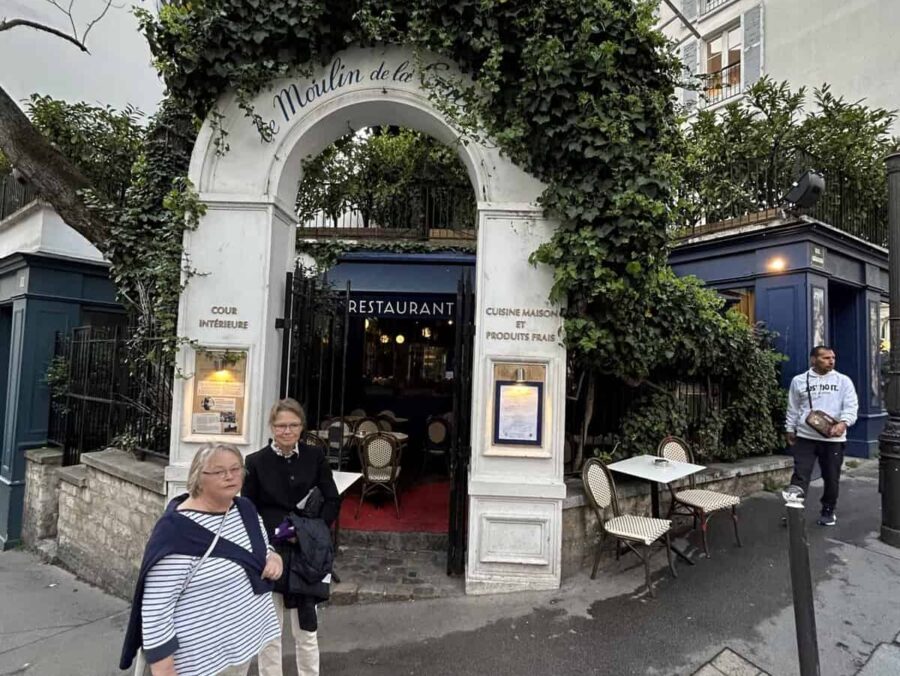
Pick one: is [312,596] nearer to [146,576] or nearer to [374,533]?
[146,576]

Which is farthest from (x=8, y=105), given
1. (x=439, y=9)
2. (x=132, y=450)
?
(x=439, y=9)

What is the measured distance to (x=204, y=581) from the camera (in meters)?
2.03

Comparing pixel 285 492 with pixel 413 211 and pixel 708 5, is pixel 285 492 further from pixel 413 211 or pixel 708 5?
pixel 708 5

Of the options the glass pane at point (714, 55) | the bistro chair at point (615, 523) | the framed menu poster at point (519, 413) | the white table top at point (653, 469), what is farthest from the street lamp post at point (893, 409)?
the glass pane at point (714, 55)

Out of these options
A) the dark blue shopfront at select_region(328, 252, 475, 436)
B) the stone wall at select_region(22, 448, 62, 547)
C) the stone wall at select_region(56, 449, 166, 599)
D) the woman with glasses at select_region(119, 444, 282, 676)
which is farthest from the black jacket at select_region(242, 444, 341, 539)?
the stone wall at select_region(22, 448, 62, 547)

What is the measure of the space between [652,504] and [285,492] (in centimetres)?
388

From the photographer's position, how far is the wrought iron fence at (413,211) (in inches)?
370

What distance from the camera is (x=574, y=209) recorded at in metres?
4.16

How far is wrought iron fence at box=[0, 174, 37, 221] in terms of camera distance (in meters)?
9.65

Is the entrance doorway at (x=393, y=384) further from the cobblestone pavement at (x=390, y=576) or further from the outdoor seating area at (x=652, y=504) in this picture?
the outdoor seating area at (x=652, y=504)

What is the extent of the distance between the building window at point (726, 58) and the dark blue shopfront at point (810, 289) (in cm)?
928

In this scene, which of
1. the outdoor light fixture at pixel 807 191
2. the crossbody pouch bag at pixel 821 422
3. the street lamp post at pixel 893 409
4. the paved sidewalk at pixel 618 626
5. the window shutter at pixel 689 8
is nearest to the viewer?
the paved sidewalk at pixel 618 626

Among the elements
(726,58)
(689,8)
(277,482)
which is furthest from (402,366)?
(689,8)

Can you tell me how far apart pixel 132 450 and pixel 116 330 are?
1602mm
